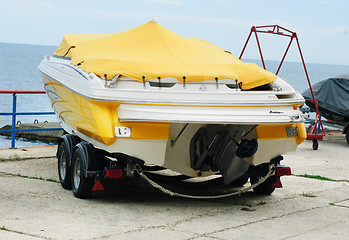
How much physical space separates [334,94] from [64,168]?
10.9 meters

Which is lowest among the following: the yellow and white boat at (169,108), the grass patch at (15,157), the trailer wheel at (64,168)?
the grass patch at (15,157)

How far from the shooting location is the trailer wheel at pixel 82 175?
29.6 feet

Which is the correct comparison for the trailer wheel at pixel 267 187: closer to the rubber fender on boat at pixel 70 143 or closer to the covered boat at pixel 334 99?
the rubber fender on boat at pixel 70 143

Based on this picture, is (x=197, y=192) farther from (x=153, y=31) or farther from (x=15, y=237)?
(x=15, y=237)

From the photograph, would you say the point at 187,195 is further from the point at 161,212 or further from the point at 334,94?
the point at 334,94

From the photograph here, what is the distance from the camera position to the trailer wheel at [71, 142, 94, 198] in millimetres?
9016

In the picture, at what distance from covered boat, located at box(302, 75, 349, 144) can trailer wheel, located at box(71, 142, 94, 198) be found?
10.6 meters

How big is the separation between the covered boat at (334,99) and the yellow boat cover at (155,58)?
845 centimetres

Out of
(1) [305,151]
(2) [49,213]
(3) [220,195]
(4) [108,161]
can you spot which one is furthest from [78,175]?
(1) [305,151]

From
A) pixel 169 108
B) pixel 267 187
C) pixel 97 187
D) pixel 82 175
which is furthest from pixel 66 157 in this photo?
pixel 267 187

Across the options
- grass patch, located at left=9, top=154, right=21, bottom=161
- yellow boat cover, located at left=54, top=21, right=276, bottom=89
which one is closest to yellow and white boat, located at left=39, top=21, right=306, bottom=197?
yellow boat cover, located at left=54, top=21, right=276, bottom=89

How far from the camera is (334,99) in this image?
61.6ft

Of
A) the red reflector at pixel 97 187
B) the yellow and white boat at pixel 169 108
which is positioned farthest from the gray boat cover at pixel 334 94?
the red reflector at pixel 97 187

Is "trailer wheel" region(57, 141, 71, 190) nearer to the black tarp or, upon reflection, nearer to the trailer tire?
the trailer tire
